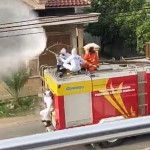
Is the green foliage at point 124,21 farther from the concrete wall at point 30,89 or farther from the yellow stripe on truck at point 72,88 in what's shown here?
the yellow stripe on truck at point 72,88

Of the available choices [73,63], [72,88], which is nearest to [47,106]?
[72,88]

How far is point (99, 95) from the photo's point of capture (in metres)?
8.34

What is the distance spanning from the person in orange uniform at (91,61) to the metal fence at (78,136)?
7.35 metres

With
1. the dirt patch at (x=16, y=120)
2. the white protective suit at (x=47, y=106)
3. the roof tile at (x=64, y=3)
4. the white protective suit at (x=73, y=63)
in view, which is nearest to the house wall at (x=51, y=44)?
the roof tile at (x=64, y=3)

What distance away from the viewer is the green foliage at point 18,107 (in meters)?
11.9

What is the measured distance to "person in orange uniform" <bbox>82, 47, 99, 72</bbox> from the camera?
8.81 meters

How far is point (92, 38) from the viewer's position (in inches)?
853

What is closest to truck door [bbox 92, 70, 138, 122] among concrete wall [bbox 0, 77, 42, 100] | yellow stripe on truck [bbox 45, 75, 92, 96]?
yellow stripe on truck [bbox 45, 75, 92, 96]

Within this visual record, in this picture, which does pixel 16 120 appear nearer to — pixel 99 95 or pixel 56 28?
pixel 99 95

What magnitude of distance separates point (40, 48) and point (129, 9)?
234 inches

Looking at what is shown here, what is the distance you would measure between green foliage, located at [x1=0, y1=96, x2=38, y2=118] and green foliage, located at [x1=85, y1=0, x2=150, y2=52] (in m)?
5.43

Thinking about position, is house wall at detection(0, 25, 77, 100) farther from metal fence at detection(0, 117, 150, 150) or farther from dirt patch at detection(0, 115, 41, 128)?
metal fence at detection(0, 117, 150, 150)

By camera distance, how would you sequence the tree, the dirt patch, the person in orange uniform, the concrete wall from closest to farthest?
the person in orange uniform, the dirt patch, the tree, the concrete wall

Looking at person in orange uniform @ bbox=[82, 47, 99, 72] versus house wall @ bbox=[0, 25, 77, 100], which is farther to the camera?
house wall @ bbox=[0, 25, 77, 100]
